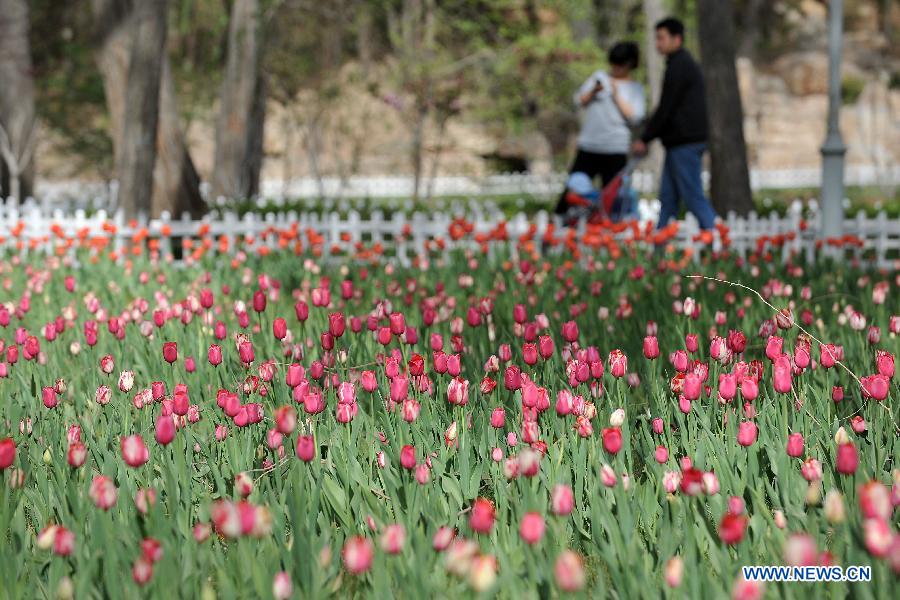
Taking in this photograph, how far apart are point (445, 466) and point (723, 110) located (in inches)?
346

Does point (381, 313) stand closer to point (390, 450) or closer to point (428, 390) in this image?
point (428, 390)

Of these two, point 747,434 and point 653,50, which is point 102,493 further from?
point 653,50

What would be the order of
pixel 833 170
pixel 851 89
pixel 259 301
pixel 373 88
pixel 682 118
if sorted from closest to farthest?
pixel 259 301
pixel 682 118
pixel 833 170
pixel 373 88
pixel 851 89

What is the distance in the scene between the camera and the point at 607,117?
8.48 meters

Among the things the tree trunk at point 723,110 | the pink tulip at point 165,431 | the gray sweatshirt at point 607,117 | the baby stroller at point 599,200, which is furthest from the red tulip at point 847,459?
the tree trunk at point 723,110

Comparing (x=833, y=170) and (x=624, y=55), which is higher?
(x=624, y=55)

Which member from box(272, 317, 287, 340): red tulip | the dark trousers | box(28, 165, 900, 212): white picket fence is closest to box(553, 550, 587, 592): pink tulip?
box(272, 317, 287, 340): red tulip

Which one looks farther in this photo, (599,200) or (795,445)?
(599,200)

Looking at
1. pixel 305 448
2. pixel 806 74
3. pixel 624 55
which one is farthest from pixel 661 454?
pixel 806 74

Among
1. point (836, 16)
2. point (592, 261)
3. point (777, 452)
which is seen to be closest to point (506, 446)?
point (777, 452)

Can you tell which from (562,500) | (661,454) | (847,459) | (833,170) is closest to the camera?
(562,500)

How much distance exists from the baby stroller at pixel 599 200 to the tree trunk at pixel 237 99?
779 cm

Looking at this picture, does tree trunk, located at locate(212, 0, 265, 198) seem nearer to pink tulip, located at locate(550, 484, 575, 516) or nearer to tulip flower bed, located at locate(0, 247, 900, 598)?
tulip flower bed, located at locate(0, 247, 900, 598)

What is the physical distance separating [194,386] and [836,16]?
668 cm
